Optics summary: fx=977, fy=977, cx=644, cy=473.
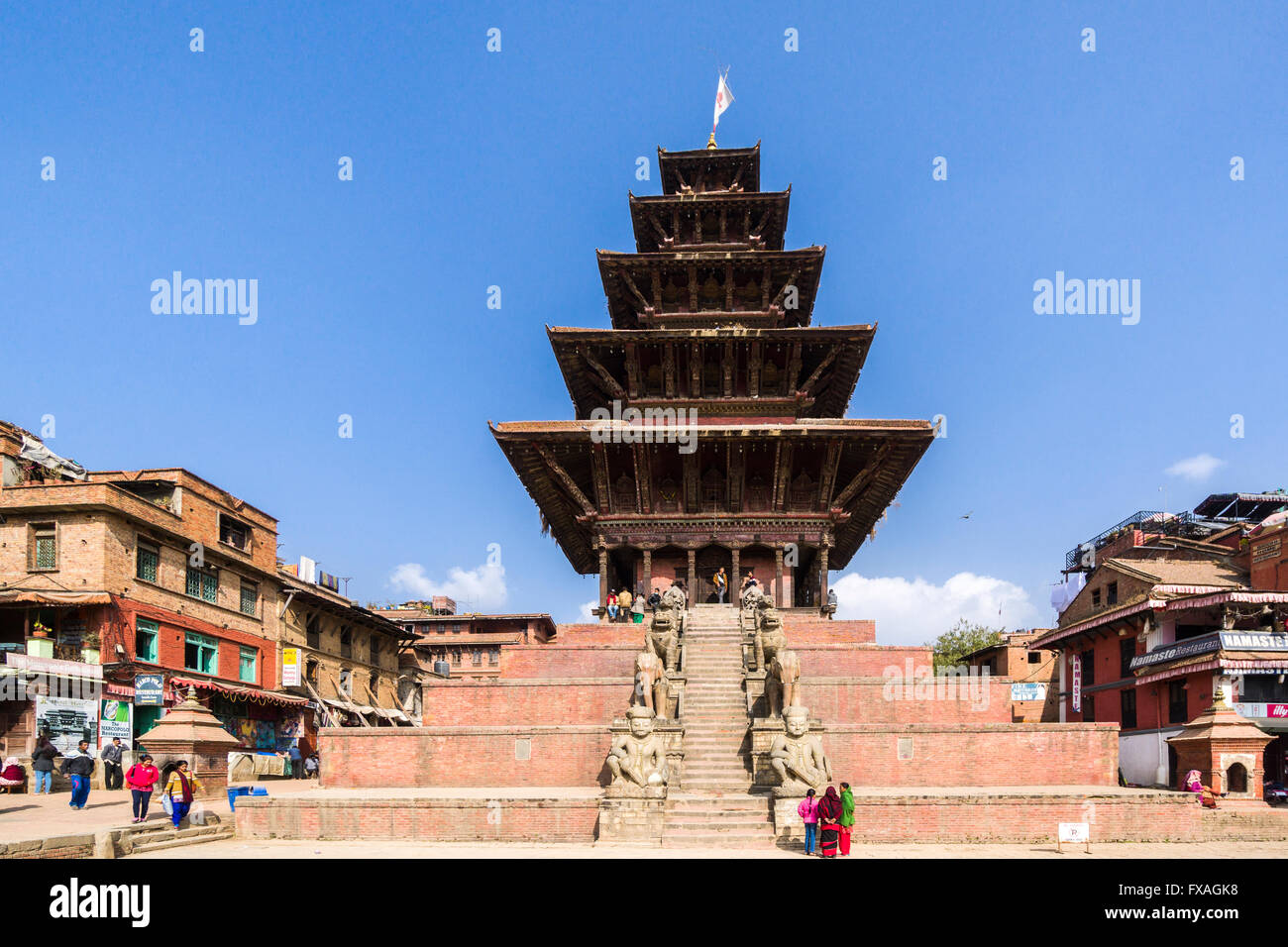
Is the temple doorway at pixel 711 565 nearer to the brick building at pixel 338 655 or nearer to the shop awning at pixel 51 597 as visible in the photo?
the shop awning at pixel 51 597

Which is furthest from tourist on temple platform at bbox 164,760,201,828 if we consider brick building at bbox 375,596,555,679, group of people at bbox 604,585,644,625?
brick building at bbox 375,596,555,679

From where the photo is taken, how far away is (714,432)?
30.1m

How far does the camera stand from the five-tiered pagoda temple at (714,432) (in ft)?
101

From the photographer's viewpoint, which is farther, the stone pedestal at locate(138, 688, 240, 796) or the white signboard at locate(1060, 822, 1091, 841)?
the stone pedestal at locate(138, 688, 240, 796)

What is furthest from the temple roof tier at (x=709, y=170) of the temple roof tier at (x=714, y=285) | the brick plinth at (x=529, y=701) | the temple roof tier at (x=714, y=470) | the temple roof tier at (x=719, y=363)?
the brick plinth at (x=529, y=701)

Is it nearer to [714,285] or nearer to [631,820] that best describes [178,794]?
[631,820]

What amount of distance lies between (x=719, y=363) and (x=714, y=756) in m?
17.5

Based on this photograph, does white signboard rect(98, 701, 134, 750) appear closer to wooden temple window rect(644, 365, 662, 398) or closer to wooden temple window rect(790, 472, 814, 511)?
wooden temple window rect(644, 365, 662, 398)

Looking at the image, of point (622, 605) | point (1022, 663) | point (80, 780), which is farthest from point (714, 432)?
point (1022, 663)

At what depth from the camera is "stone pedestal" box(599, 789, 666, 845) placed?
15.8 meters

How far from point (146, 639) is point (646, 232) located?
78.1ft

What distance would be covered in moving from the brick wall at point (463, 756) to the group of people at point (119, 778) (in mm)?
3499

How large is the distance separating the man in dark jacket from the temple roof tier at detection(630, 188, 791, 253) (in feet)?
81.2

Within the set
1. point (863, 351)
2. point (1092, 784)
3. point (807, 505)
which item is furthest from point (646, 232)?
point (1092, 784)
